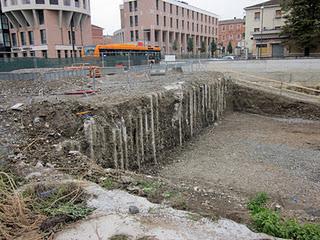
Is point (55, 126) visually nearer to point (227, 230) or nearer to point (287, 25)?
point (227, 230)

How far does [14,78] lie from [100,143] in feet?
45.2

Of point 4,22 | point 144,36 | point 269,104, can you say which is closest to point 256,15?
point 269,104

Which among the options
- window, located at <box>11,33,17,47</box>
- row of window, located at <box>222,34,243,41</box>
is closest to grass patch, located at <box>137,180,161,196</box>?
window, located at <box>11,33,17,47</box>

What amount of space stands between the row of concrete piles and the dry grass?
4.28m

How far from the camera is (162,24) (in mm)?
70000

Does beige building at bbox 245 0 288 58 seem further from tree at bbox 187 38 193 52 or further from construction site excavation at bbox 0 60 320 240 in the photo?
tree at bbox 187 38 193 52

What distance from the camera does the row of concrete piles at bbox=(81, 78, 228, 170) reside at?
1003 centimetres

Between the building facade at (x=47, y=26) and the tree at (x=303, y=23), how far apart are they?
1373 inches

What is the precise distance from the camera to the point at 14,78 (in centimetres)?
2038

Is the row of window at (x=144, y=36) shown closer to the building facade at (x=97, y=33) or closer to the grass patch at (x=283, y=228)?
the building facade at (x=97, y=33)

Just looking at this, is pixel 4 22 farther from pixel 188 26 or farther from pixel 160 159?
pixel 160 159

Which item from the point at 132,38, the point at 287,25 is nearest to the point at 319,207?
the point at 287,25

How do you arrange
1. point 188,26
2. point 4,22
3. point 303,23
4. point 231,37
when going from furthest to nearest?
point 231,37 < point 188,26 < point 4,22 < point 303,23

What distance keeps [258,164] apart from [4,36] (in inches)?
2236
